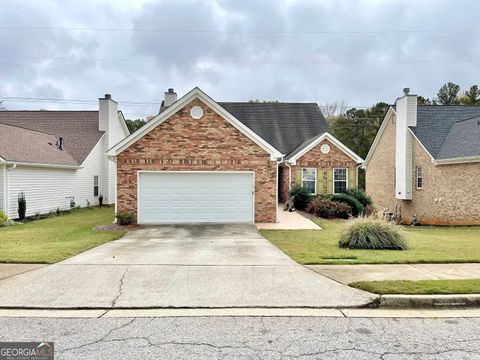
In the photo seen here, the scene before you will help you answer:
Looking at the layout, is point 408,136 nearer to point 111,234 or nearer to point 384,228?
point 384,228

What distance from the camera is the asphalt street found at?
4.29m

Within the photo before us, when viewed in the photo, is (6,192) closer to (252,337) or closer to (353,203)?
(353,203)

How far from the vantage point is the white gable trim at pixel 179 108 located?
51.9 feet

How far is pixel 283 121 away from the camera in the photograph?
29484 millimetres

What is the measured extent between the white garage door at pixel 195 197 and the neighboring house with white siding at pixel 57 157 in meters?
6.87

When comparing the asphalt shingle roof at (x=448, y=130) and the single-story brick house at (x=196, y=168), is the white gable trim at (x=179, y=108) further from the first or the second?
the asphalt shingle roof at (x=448, y=130)

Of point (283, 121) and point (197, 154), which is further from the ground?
point (283, 121)

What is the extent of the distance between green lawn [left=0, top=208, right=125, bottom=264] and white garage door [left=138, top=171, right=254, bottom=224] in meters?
2.37

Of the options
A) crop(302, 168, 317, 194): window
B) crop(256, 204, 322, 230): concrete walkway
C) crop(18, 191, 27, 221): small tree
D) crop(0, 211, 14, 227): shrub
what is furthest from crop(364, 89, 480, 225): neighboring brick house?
crop(0, 211, 14, 227): shrub

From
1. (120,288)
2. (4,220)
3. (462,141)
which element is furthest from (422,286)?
(4,220)

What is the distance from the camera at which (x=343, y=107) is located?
5159 cm
